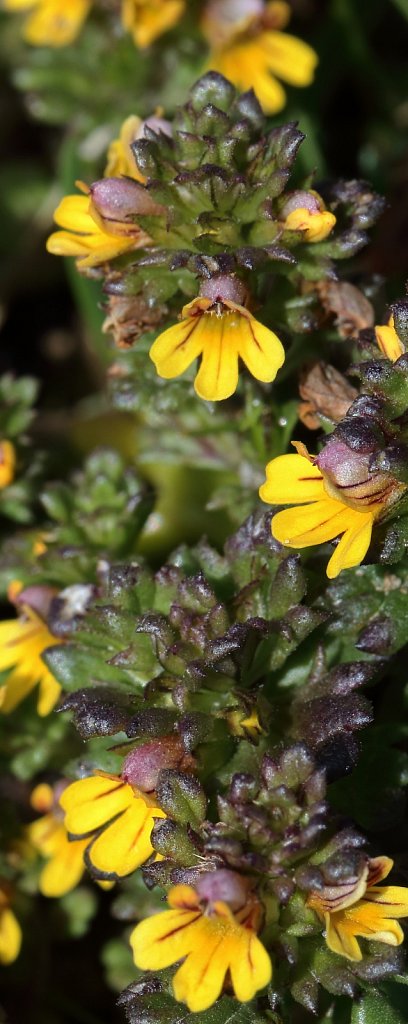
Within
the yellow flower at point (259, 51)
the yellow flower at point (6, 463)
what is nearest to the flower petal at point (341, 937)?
the yellow flower at point (6, 463)

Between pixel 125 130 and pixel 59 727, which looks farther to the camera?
pixel 59 727

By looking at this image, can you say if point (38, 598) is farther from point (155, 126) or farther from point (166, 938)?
point (155, 126)

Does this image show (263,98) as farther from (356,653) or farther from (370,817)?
(370,817)

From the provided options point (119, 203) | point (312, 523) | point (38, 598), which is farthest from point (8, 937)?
point (119, 203)

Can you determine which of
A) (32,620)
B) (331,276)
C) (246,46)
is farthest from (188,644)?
(246,46)

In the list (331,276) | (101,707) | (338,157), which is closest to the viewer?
(101,707)

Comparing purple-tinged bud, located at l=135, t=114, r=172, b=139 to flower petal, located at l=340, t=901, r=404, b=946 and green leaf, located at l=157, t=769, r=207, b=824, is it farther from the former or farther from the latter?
flower petal, located at l=340, t=901, r=404, b=946
